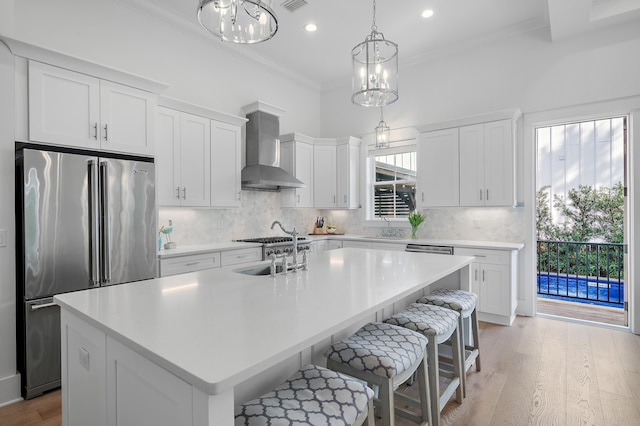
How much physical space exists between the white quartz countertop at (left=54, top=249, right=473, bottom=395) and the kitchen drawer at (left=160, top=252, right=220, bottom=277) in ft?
4.22

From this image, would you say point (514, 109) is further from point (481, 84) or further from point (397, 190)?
point (397, 190)

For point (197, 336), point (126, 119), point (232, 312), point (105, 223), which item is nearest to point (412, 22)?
point (126, 119)

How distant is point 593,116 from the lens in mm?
3848

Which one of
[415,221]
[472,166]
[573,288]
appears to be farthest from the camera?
[573,288]

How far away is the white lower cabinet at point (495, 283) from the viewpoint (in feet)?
12.6

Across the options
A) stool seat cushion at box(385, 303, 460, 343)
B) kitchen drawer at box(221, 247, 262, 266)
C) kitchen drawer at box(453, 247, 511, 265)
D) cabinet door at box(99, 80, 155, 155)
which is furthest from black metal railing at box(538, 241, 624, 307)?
cabinet door at box(99, 80, 155, 155)

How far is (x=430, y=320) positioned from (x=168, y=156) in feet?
10.0

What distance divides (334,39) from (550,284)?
545 centimetres

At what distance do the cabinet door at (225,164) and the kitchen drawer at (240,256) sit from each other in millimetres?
616

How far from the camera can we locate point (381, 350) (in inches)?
62.5

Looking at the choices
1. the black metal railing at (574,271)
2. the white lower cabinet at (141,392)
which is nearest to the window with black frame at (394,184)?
the black metal railing at (574,271)

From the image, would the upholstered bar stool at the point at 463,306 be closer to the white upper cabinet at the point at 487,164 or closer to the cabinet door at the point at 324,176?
the white upper cabinet at the point at 487,164

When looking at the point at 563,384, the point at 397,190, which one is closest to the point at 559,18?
the point at 397,190

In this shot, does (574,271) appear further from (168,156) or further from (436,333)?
(168,156)
